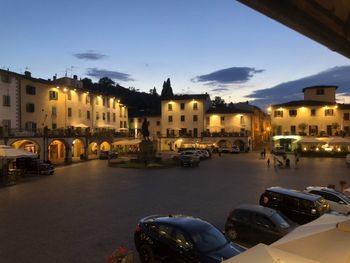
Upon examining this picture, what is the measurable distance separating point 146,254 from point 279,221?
5022 mm

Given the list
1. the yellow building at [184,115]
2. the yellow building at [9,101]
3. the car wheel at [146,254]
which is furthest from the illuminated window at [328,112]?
the car wheel at [146,254]

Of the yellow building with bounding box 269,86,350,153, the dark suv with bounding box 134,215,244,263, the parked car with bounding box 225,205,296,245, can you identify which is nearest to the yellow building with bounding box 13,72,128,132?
the yellow building with bounding box 269,86,350,153

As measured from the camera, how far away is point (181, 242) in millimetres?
10336

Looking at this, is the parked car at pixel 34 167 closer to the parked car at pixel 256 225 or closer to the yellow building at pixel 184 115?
the parked car at pixel 256 225

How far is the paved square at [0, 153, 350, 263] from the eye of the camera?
12750 mm

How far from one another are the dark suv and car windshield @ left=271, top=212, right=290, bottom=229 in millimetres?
2454

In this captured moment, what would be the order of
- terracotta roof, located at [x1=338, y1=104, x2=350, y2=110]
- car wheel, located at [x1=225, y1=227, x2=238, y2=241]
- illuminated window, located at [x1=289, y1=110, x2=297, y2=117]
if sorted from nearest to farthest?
car wheel, located at [x1=225, y1=227, x2=238, y2=241] → terracotta roof, located at [x1=338, y1=104, x2=350, y2=110] → illuminated window, located at [x1=289, y1=110, x2=297, y2=117]

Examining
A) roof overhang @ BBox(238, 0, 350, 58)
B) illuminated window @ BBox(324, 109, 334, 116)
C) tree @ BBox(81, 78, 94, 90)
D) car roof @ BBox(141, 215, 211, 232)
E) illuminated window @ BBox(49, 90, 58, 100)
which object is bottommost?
car roof @ BBox(141, 215, 211, 232)

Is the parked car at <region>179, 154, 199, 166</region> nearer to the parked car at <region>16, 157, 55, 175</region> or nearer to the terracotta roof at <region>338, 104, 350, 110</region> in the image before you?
the parked car at <region>16, 157, 55, 175</region>

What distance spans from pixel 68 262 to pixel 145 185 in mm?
15975

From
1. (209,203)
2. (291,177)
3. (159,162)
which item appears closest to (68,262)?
(209,203)

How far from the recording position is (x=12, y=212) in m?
18.1

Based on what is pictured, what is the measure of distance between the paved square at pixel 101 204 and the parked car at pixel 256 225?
196 centimetres

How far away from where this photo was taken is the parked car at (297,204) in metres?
15.1
